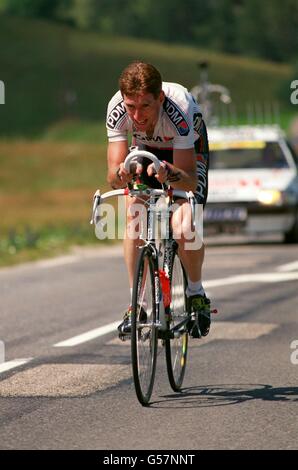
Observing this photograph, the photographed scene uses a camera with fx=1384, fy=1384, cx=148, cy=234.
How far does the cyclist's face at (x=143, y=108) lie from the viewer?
7.17m

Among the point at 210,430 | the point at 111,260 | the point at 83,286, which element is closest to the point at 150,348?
the point at 210,430

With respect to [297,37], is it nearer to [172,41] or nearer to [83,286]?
[172,41]

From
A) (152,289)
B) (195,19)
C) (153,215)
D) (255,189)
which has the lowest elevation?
(255,189)

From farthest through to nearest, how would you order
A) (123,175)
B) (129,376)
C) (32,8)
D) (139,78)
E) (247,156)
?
(32,8)
(247,156)
(129,376)
(123,175)
(139,78)

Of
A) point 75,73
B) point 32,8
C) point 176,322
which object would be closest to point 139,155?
point 176,322

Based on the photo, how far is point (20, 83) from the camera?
438 feet

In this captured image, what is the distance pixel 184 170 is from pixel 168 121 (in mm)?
281

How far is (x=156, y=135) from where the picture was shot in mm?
7617

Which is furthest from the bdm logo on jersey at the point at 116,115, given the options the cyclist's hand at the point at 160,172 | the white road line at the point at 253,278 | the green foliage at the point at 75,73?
the green foliage at the point at 75,73

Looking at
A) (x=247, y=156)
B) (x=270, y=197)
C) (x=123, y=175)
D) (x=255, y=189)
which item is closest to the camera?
(x=123, y=175)

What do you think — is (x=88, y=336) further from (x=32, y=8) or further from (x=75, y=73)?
(x=32, y=8)

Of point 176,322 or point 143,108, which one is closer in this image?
point 143,108
